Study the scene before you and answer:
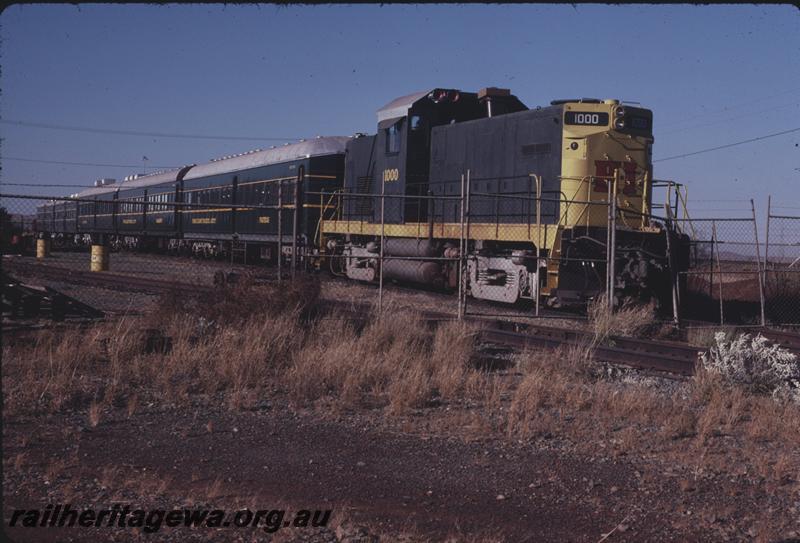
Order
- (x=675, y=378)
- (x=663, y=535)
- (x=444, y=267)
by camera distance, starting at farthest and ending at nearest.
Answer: (x=444, y=267), (x=675, y=378), (x=663, y=535)

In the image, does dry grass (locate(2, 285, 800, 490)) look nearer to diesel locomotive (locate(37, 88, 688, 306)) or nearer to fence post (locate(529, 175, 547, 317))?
diesel locomotive (locate(37, 88, 688, 306))

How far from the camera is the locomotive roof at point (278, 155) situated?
2156cm

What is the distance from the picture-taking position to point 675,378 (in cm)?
875

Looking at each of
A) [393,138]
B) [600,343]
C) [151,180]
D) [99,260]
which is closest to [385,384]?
[600,343]

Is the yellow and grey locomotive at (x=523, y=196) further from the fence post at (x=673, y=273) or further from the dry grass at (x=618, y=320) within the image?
the dry grass at (x=618, y=320)

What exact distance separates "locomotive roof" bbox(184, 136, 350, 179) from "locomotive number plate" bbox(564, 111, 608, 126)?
29.8 feet

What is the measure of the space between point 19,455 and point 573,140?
431 inches

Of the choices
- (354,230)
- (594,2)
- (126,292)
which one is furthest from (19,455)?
(354,230)

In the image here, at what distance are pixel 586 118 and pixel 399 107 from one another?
212 inches

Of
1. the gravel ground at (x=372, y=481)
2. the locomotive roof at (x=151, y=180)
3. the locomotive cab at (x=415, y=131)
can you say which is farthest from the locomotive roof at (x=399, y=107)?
the locomotive roof at (x=151, y=180)

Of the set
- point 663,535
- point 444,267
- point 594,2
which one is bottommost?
point 663,535

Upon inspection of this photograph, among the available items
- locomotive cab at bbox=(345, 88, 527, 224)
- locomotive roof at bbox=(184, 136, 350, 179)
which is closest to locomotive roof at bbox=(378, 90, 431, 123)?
locomotive cab at bbox=(345, 88, 527, 224)

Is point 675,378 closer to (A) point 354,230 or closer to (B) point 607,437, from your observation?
(B) point 607,437

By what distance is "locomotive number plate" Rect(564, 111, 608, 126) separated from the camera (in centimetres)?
1367
